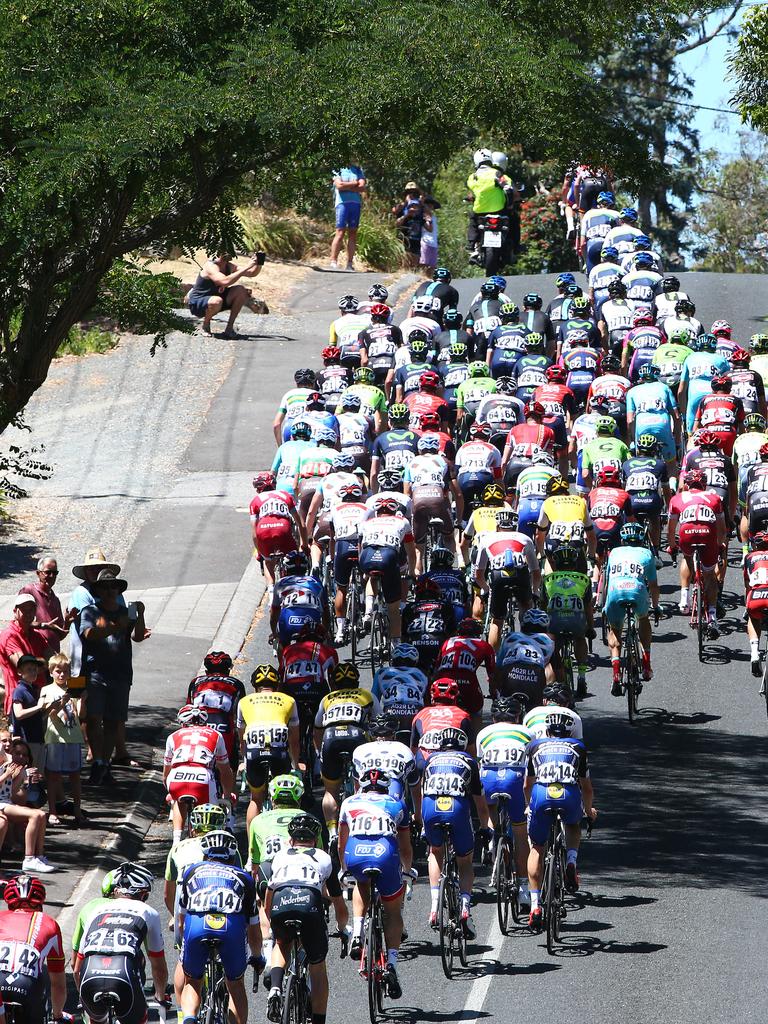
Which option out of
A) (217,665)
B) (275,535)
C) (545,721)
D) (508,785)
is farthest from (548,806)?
(275,535)

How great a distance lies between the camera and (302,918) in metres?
11.3

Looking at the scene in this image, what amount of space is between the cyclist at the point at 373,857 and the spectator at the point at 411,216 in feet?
78.7

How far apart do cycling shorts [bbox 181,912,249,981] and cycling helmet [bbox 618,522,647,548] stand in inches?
324

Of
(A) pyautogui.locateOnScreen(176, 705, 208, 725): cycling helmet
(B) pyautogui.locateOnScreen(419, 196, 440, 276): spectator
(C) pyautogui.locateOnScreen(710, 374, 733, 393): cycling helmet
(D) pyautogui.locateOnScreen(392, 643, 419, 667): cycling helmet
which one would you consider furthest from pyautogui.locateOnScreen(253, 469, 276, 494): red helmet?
(B) pyautogui.locateOnScreen(419, 196, 440, 276): spectator

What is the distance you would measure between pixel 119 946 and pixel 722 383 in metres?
13.7

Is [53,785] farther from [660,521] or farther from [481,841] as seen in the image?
[660,521]

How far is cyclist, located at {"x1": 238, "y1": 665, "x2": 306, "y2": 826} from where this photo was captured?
14.6 meters

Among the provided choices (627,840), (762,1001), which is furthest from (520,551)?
(762,1001)

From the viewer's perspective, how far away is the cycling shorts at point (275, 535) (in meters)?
19.8

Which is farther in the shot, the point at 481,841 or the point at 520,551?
the point at 520,551

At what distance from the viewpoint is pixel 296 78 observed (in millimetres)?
14094

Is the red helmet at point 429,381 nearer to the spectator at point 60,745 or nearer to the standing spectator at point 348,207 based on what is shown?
the spectator at point 60,745

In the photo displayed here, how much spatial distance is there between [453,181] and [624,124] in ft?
107

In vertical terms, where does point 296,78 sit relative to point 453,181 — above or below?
below
